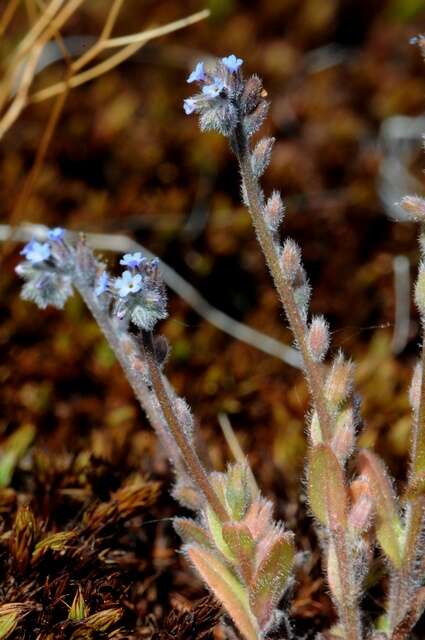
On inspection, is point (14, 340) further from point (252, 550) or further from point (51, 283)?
point (252, 550)

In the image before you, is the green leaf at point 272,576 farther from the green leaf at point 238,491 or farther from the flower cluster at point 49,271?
the flower cluster at point 49,271

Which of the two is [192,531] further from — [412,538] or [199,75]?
[199,75]

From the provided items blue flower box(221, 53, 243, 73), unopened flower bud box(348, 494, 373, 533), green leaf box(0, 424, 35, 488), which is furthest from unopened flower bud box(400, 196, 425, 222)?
green leaf box(0, 424, 35, 488)

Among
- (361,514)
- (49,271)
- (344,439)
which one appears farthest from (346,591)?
(49,271)

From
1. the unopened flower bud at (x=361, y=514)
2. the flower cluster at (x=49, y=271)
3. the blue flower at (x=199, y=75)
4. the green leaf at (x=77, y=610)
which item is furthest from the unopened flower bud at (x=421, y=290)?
the green leaf at (x=77, y=610)

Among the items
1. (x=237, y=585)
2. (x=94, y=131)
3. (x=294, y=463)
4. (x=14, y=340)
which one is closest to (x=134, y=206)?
(x=94, y=131)

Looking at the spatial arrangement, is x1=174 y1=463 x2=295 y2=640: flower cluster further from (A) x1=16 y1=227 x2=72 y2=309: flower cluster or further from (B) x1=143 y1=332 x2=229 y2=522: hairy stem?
(A) x1=16 y1=227 x2=72 y2=309: flower cluster

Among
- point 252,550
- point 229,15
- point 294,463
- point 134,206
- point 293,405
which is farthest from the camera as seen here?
point 229,15
